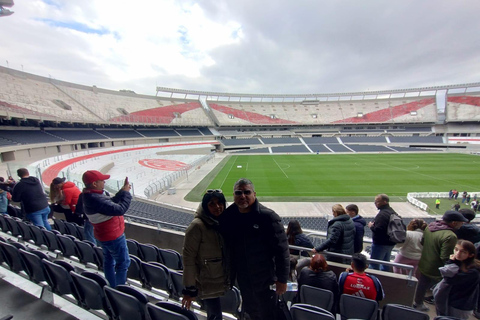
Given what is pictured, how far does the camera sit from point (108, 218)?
9.04 feet

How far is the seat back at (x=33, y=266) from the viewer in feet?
9.48

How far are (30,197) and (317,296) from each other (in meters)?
5.97

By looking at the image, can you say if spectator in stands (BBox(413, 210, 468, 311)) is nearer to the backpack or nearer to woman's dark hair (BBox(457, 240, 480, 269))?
the backpack

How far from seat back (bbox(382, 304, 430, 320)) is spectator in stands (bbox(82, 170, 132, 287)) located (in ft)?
10.9

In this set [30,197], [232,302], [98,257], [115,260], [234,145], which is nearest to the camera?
[232,302]

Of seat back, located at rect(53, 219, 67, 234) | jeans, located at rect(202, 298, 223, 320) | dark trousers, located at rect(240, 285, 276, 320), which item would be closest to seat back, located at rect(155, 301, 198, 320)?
jeans, located at rect(202, 298, 223, 320)

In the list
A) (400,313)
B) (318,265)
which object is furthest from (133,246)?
(400,313)

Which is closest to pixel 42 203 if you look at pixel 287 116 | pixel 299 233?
pixel 299 233

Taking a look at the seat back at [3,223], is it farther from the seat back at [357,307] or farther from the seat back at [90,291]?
the seat back at [357,307]

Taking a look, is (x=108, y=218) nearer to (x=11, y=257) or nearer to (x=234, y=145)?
(x=11, y=257)

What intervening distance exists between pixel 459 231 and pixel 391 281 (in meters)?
1.38

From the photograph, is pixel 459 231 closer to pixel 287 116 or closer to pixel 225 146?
pixel 225 146

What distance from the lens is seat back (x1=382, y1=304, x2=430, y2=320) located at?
6.89 feet

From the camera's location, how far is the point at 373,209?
13812mm
